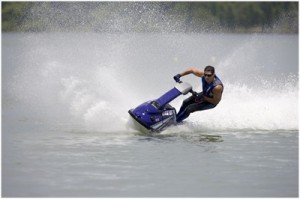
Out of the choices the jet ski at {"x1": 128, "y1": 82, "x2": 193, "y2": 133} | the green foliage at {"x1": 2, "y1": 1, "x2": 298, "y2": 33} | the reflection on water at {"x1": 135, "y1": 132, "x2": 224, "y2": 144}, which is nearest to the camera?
the reflection on water at {"x1": 135, "y1": 132, "x2": 224, "y2": 144}

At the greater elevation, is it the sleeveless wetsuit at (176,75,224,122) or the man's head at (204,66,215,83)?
the man's head at (204,66,215,83)

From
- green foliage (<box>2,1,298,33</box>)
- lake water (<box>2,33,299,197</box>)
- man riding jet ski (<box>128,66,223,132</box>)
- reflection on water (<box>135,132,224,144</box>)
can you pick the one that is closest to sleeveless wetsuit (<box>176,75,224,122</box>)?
man riding jet ski (<box>128,66,223,132</box>)

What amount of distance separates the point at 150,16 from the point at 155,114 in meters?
25.7

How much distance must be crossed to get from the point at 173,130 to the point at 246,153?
187 centimetres

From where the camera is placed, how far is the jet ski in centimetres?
1139

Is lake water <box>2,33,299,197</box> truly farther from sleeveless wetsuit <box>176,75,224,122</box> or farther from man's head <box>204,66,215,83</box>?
man's head <box>204,66,215,83</box>

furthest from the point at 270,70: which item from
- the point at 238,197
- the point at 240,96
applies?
the point at 238,197

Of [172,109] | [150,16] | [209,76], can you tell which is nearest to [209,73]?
[209,76]

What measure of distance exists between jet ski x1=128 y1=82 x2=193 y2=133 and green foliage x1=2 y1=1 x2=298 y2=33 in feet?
54.7

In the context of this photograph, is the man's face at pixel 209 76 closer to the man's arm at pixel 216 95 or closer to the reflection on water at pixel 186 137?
the man's arm at pixel 216 95

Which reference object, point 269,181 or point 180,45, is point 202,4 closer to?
point 180,45

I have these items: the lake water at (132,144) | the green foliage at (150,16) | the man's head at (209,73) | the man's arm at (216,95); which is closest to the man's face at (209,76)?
the man's head at (209,73)

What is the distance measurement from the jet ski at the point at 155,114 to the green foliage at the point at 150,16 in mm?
16686

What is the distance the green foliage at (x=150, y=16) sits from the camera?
118 ft
